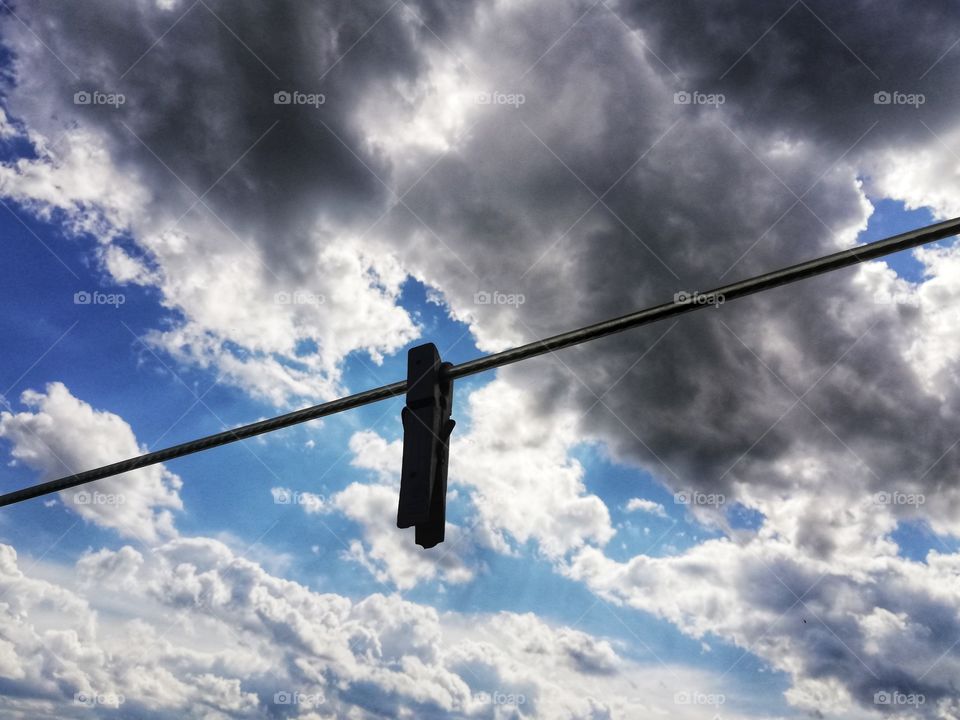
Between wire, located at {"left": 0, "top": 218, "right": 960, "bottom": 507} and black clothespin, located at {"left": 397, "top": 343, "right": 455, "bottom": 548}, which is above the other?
wire, located at {"left": 0, "top": 218, "right": 960, "bottom": 507}

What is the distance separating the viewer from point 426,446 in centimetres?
387

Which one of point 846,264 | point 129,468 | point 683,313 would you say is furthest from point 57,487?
point 846,264

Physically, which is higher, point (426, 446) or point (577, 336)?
point (577, 336)

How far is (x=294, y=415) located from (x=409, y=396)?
4.42ft

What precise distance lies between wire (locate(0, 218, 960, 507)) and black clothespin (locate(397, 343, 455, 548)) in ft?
0.55

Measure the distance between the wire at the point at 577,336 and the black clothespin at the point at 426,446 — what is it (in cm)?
17

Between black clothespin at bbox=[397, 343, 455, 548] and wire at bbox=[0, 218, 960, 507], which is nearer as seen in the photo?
wire at bbox=[0, 218, 960, 507]

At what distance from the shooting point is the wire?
338cm

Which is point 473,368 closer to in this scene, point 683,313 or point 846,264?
point 683,313

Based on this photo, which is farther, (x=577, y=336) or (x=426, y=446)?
(x=577, y=336)

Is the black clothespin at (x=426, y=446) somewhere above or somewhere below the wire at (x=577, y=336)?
below

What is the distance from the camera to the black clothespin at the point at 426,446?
375cm

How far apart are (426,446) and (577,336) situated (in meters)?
1.22

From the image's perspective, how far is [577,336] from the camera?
4109 mm
